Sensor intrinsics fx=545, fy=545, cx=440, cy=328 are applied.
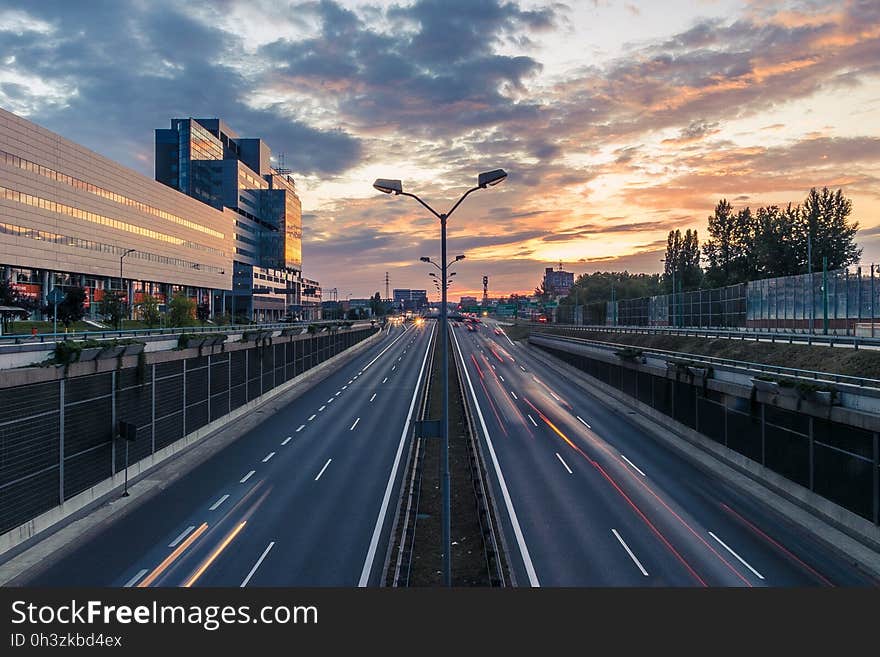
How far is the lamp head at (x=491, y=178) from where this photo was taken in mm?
17547

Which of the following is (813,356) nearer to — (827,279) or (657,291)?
(827,279)

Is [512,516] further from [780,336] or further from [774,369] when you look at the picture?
[780,336]

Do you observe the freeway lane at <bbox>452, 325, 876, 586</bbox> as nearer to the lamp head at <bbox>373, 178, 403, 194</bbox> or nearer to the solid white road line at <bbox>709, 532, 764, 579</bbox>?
the solid white road line at <bbox>709, 532, 764, 579</bbox>

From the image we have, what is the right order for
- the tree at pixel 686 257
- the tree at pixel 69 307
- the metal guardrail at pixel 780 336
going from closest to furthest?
1. the metal guardrail at pixel 780 336
2. the tree at pixel 69 307
3. the tree at pixel 686 257

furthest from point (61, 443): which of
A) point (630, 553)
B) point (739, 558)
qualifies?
point (739, 558)

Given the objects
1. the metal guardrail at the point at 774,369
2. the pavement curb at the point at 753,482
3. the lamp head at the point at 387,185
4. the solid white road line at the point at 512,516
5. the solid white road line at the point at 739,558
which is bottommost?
the solid white road line at the point at 512,516

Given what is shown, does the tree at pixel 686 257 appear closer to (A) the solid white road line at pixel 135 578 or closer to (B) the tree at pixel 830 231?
(B) the tree at pixel 830 231

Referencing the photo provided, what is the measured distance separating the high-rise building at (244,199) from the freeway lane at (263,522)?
4446 inches

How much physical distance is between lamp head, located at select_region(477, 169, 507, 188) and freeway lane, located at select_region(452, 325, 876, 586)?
42.9 feet

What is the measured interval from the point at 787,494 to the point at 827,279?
27656 mm

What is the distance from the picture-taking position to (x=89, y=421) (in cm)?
2441

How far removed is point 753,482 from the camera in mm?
27672

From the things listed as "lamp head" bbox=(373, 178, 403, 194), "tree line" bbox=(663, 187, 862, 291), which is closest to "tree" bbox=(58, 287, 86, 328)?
"lamp head" bbox=(373, 178, 403, 194)

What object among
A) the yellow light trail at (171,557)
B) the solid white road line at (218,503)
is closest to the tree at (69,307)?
the solid white road line at (218,503)
